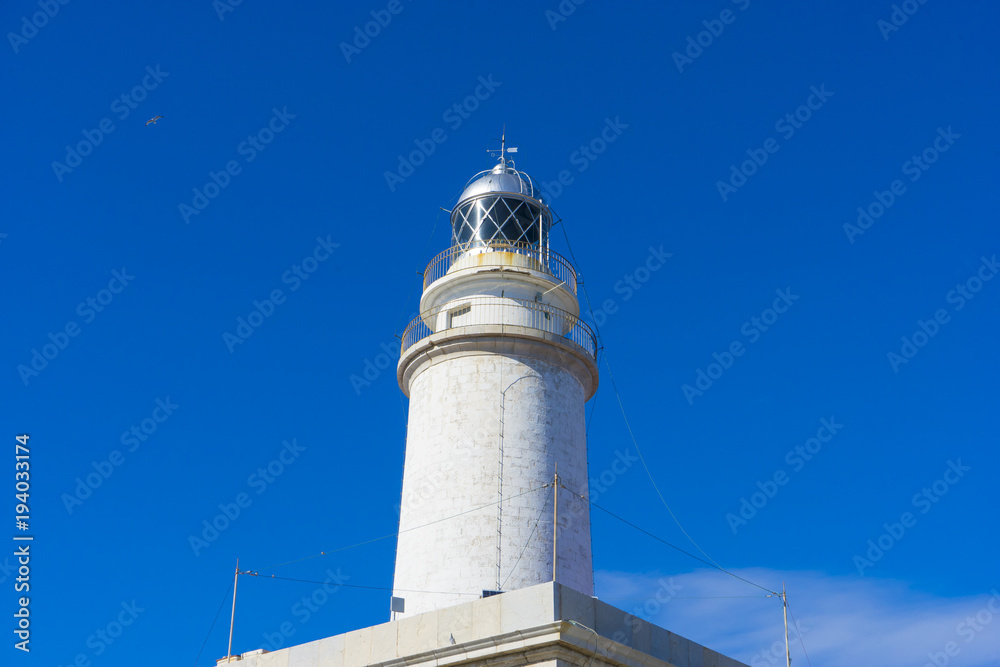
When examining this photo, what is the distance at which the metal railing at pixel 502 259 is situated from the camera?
67.1 ft

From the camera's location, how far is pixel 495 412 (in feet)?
61.5

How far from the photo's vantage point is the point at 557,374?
19594 millimetres

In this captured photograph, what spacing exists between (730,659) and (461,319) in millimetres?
8239

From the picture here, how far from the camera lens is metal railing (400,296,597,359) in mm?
19906

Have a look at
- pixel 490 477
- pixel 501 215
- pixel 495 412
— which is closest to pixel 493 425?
pixel 495 412

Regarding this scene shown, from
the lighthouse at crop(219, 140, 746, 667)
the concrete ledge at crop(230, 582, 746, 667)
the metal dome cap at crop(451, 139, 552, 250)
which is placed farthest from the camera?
the metal dome cap at crop(451, 139, 552, 250)

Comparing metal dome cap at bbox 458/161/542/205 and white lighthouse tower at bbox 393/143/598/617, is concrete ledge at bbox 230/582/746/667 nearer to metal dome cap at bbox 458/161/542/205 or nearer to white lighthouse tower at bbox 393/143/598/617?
white lighthouse tower at bbox 393/143/598/617

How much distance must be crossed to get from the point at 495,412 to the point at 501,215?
4.41 m

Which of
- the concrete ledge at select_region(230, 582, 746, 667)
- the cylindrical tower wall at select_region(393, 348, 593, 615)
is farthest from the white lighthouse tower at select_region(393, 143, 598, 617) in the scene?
the concrete ledge at select_region(230, 582, 746, 667)

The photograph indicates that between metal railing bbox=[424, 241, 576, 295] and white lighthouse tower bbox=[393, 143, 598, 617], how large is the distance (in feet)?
0.09

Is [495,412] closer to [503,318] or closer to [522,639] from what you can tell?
[503,318]

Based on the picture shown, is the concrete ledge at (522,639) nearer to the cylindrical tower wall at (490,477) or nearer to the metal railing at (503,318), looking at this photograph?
the cylindrical tower wall at (490,477)

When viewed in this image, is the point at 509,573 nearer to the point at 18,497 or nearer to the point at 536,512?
the point at 536,512

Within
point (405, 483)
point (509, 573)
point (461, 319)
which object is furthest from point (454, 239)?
point (509, 573)
